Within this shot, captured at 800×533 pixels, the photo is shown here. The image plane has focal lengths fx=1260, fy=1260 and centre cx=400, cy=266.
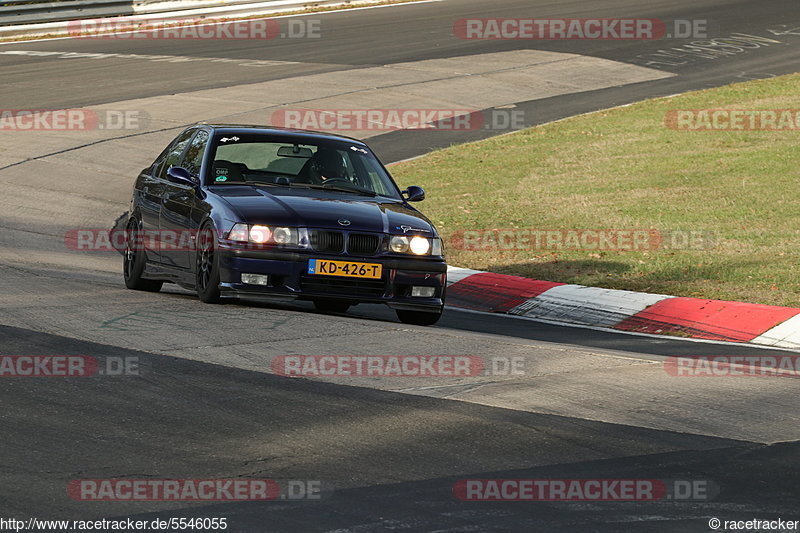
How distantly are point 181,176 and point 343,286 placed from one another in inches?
72.7

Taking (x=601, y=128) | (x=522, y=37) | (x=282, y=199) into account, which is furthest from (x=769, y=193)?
(x=522, y=37)

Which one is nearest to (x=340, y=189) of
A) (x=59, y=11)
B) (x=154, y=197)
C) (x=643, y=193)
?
(x=154, y=197)

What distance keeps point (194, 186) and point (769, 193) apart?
9.16 metres

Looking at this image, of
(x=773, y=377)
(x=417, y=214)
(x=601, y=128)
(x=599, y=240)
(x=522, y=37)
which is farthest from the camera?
(x=522, y=37)

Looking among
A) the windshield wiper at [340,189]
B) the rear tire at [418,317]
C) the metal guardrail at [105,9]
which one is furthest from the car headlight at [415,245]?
the metal guardrail at [105,9]

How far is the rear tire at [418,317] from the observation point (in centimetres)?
1073

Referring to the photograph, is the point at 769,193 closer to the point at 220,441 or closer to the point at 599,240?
the point at 599,240

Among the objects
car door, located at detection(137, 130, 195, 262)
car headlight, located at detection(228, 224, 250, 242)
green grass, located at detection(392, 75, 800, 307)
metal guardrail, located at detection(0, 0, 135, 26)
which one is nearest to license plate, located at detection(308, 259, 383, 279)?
car headlight, located at detection(228, 224, 250, 242)

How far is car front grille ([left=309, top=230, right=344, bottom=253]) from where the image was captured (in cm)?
991

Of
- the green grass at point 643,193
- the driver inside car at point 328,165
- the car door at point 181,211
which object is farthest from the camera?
the green grass at point 643,193

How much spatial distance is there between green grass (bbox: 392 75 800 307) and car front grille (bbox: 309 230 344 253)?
4.15m

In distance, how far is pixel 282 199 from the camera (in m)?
10.3

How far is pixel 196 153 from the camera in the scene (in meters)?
11.4

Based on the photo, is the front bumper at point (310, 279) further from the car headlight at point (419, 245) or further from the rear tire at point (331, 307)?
the rear tire at point (331, 307)
